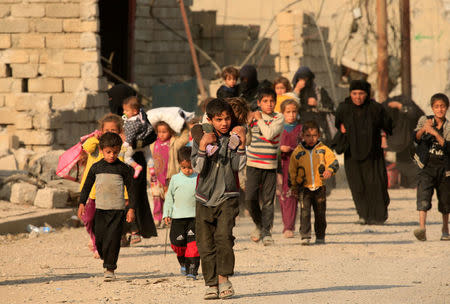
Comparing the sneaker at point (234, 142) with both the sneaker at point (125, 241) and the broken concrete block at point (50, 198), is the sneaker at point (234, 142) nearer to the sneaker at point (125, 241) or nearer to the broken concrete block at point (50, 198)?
the sneaker at point (125, 241)

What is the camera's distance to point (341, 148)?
1311 centimetres

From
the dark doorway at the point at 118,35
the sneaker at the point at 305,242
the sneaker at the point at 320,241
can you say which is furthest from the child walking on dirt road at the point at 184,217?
the dark doorway at the point at 118,35

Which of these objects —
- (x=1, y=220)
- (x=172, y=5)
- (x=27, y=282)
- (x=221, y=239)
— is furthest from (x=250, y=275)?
(x=172, y=5)

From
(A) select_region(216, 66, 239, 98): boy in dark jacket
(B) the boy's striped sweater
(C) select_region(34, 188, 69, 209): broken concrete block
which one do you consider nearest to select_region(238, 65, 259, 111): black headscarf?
(A) select_region(216, 66, 239, 98): boy in dark jacket

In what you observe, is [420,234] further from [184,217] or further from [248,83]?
[248,83]

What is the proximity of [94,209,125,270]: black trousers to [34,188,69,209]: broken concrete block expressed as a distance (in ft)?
15.5

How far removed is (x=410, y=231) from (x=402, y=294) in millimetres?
4430

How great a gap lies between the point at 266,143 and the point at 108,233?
2804 mm

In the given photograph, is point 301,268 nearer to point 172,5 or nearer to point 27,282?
point 27,282

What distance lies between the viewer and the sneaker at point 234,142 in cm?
746

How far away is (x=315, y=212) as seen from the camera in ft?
35.6

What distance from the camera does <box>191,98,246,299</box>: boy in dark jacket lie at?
7484mm

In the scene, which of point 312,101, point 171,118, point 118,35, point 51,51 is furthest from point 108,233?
point 118,35

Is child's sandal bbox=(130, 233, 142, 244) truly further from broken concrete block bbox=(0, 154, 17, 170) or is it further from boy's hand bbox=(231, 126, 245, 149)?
broken concrete block bbox=(0, 154, 17, 170)
